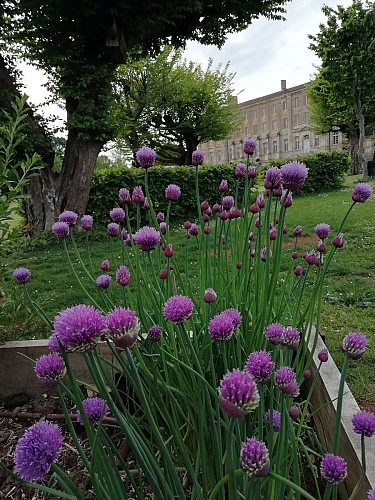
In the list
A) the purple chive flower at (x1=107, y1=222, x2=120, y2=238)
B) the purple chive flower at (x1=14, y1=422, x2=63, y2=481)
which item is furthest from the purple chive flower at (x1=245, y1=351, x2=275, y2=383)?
the purple chive flower at (x1=107, y1=222, x2=120, y2=238)

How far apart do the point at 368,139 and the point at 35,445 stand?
46.9 metres

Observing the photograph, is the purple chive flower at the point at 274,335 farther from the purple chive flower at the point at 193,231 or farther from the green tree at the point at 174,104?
the green tree at the point at 174,104

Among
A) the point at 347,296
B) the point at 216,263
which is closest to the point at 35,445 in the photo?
the point at 216,263

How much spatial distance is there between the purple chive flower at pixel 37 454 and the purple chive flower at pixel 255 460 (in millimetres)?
263

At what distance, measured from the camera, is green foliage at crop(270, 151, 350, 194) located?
1241cm

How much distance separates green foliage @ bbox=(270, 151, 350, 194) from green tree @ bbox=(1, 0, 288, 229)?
19.3 ft

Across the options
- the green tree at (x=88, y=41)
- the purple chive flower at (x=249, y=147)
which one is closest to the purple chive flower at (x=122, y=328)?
the purple chive flower at (x=249, y=147)

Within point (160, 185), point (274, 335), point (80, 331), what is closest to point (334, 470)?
point (274, 335)

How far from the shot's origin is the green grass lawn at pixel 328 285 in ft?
6.34

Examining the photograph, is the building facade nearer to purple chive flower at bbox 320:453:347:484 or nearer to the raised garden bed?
the raised garden bed

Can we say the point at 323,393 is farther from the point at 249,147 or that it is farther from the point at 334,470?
the point at 249,147

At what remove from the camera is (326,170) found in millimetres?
12562

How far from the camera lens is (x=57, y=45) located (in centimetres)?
619

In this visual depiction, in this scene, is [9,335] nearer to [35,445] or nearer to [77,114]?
[35,445]
